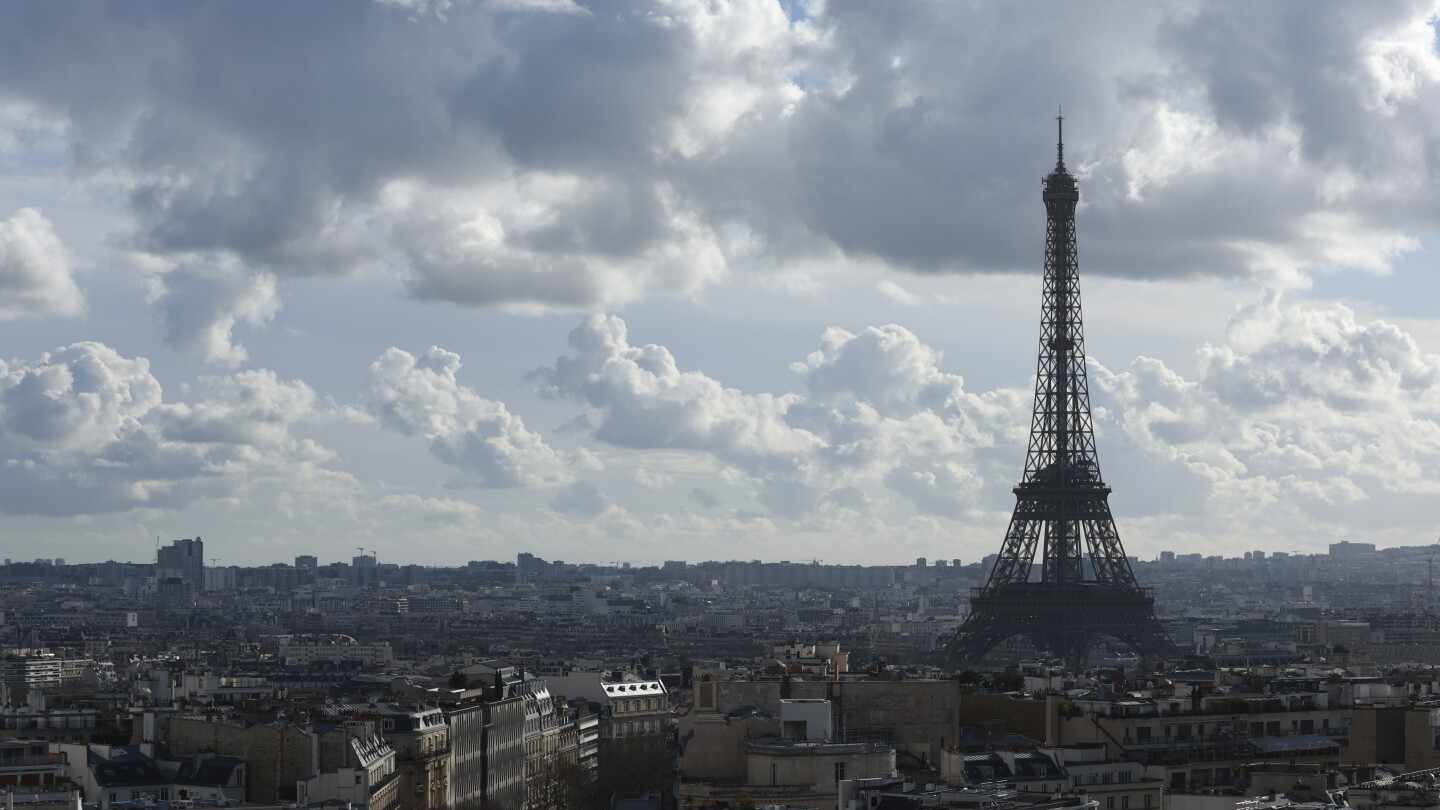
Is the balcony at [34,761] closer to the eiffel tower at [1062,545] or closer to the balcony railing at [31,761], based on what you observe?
the balcony railing at [31,761]

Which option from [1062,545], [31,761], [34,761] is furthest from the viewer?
[1062,545]

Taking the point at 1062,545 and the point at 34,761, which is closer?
the point at 34,761

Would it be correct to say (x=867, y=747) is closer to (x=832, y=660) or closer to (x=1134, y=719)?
(x=1134, y=719)

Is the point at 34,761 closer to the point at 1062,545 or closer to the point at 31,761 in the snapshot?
the point at 31,761

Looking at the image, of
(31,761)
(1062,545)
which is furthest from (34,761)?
(1062,545)

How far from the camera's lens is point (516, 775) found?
84.6m

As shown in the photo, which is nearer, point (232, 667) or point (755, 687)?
point (755, 687)

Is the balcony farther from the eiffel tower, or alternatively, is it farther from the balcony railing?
the eiffel tower

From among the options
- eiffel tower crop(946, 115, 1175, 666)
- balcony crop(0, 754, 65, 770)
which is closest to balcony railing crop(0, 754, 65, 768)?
balcony crop(0, 754, 65, 770)

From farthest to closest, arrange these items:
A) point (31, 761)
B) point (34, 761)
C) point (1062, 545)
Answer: point (1062, 545), point (31, 761), point (34, 761)

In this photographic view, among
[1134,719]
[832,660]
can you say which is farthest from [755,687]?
[832,660]

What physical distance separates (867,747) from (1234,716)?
15669mm

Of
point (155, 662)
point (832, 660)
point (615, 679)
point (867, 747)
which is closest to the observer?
point (867, 747)

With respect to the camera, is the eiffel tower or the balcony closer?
the balcony
